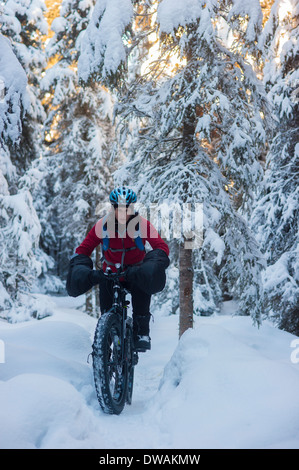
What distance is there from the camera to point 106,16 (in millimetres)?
6574

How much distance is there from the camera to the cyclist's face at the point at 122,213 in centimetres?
466

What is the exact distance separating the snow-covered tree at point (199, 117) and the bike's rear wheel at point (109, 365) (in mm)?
2852

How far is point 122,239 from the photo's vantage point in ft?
15.4

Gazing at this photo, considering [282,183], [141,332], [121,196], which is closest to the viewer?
[121,196]

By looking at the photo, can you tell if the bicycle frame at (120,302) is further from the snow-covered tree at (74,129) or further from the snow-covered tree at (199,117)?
the snow-covered tree at (74,129)

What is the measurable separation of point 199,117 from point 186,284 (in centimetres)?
Result: 325

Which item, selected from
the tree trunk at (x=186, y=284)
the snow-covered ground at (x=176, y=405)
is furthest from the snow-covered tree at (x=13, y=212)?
the snow-covered ground at (x=176, y=405)

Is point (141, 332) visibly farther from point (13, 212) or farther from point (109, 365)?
point (13, 212)

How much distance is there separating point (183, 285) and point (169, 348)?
9.31 feet

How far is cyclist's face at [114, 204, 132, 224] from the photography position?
183 inches

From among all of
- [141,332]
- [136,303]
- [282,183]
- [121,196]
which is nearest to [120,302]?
[136,303]
